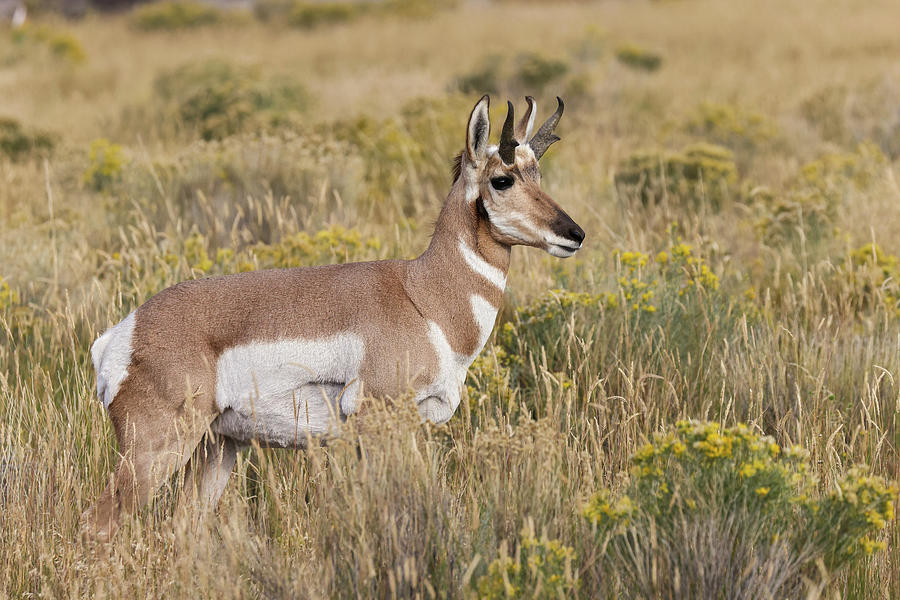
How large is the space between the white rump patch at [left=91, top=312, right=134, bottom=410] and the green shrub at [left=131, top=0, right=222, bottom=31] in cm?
3318

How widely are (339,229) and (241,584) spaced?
3495 millimetres

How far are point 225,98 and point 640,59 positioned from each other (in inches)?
354

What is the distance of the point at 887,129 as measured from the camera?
40.9 ft

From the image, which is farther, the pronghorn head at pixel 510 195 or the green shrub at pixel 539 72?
the green shrub at pixel 539 72

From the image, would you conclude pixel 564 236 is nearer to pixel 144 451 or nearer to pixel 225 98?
pixel 144 451

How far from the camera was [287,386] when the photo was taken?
3660 mm

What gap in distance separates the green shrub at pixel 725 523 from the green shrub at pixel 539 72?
14930 millimetres

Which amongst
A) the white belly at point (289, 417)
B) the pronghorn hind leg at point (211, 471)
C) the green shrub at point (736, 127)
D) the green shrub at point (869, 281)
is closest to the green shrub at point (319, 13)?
the green shrub at point (736, 127)

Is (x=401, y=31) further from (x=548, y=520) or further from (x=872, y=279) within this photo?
(x=548, y=520)

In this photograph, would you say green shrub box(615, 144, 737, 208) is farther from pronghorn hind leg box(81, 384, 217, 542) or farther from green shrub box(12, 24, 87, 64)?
green shrub box(12, 24, 87, 64)

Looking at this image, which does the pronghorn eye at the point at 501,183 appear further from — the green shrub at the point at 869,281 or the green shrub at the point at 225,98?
the green shrub at the point at 225,98

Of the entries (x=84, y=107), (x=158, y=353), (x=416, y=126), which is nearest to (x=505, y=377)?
(x=158, y=353)

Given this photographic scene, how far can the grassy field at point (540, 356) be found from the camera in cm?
320

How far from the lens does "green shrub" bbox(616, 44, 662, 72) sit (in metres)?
19.8
